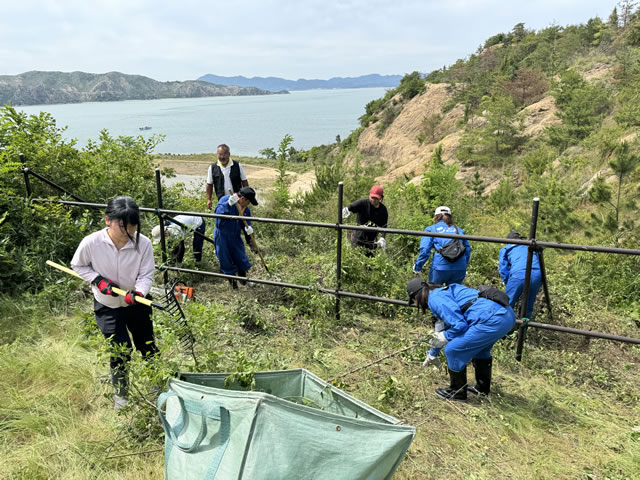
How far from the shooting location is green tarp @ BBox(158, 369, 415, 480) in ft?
5.88

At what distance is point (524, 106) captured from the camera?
23.0m

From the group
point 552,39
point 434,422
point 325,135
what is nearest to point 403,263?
point 434,422

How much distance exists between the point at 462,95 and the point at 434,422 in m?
30.9

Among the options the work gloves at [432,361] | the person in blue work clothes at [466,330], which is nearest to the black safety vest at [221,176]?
the person in blue work clothes at [466,330]

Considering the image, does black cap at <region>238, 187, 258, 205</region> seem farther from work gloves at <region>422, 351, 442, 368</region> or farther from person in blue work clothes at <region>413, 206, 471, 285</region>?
work gloves at <region>422, 351, 442, 368</region>

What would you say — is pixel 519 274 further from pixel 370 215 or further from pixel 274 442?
pixel 274 442

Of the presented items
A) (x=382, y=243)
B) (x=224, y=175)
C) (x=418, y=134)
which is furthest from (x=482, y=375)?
(x=418, y=134)

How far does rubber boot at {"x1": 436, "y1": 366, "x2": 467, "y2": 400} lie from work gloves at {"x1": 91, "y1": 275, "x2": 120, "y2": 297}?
248cm

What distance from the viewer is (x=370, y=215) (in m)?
5.31

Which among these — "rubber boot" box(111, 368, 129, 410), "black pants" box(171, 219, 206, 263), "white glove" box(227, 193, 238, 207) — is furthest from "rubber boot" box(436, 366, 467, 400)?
"black pants" box(171, 219, 206, 263)

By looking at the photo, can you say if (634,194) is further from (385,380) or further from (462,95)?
(462,95)

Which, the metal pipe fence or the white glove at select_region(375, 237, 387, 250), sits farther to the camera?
the white glove at select_region(375, 237, 387, 250)

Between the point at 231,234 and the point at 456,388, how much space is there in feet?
9.91

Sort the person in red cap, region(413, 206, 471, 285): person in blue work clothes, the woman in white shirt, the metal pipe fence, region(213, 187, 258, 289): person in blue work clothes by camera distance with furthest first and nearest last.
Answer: the person in red cap < region(213, 187, 258, 289): person in blue work clothes < region(413, 206, 471, 285): person in blue work clothes < the metal pipe fence < the woman in white shirt
